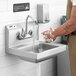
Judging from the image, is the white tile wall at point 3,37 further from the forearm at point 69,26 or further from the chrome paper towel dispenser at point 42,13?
the forearm at point 69,26

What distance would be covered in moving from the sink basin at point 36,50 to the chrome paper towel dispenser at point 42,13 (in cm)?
26

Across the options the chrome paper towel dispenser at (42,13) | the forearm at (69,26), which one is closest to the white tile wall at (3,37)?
the chrome paper towel dispenser at (42,13)

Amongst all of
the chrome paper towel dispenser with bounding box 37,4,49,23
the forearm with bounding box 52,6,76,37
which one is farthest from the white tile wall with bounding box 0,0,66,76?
the forearm with bounding box 52,6,76,37

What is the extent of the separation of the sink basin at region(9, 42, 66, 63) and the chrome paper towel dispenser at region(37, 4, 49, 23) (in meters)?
0.26

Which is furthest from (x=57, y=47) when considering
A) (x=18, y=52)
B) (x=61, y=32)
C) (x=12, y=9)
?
(x=12, y=9)

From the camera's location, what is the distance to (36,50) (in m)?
3.05

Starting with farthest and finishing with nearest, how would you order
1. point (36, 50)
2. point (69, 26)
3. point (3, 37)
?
1. point (36, 50)
2. point (3, 37)
3. point (69, 26)

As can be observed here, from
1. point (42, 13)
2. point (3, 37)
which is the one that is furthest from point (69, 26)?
point (3, 37)

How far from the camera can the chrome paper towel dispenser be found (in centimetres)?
307

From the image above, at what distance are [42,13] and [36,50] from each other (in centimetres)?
41

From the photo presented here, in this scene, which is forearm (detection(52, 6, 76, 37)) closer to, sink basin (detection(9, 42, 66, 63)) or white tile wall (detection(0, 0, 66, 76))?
sink basin (detection(9, 42, 66, 63))

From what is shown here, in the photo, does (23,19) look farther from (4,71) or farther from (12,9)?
(4,71)

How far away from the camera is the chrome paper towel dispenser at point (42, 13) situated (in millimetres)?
3069

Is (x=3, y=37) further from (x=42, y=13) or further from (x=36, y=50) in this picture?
(x=42, y=13)
